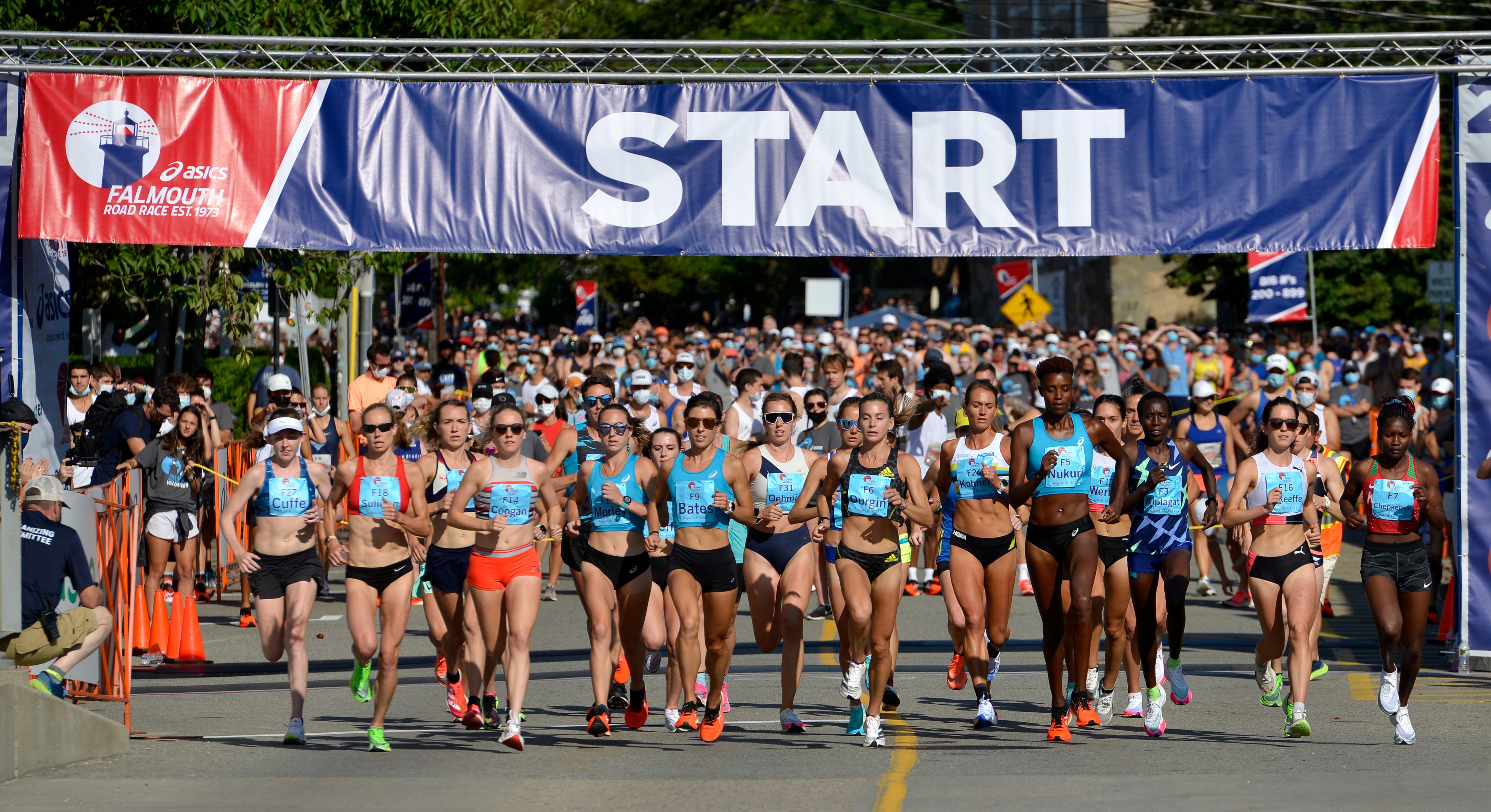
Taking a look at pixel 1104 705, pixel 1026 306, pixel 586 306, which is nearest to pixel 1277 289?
pixel 1026 306

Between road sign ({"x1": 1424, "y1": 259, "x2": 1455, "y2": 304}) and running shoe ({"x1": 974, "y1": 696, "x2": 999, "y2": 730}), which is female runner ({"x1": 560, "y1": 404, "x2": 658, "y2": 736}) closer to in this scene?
running shoe ({"x1": 974, "y1": 696, "x2": 999, "y2": 730})

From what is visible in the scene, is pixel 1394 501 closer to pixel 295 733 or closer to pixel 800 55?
pixel 800 55

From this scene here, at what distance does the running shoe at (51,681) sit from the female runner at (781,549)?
158 inches

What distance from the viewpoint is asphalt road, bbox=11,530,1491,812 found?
8070 millimetres

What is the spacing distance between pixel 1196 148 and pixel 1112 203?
69cm

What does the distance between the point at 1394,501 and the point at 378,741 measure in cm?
587

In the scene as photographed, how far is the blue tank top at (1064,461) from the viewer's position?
32.0 feet

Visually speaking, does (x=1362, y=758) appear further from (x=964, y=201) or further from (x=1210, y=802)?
Answer: (x=964, y=201)

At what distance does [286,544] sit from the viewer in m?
9.80

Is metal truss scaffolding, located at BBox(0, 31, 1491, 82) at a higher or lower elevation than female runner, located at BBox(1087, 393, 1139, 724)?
higher

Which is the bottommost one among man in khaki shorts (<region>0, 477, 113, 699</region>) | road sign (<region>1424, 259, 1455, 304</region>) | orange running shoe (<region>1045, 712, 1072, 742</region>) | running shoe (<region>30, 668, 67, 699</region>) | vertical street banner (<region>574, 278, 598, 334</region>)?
orange running shoe (<region>1045, 712, 1072, 742</region>)

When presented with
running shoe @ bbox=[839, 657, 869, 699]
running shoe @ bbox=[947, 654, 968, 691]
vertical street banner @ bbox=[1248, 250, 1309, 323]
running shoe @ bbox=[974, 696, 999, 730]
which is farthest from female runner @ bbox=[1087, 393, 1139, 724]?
vertical street banner @ bbox=[1248, 250, 1309, 323]

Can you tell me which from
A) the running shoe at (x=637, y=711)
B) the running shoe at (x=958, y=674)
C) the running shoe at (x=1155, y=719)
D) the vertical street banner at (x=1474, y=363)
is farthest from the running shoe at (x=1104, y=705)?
the vertical street banner at (x=1474, y=363)

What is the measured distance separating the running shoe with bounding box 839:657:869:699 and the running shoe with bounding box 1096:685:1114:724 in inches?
61.2
